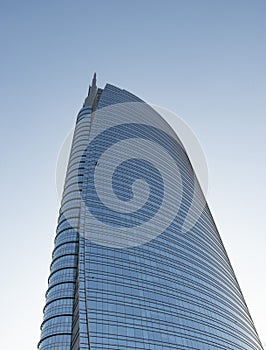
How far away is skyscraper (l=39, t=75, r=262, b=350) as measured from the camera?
7000 centimetres

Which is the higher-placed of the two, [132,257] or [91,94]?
[91,94]

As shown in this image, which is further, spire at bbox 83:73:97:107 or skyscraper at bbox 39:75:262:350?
spire at bbox 83:73:97:107

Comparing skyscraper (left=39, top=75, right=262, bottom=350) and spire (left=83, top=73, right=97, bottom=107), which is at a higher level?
spire (left=83, top=73, right=97, bottom=107)

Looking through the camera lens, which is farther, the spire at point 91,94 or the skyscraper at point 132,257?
the spire at point 91,94

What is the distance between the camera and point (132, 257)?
81.9 m

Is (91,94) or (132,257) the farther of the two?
(91,94)

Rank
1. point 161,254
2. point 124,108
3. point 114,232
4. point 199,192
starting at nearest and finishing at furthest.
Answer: point 114,232
point 161,254
point 124,108
point 199,192

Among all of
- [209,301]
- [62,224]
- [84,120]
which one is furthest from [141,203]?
[84,120]

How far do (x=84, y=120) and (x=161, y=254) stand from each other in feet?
175

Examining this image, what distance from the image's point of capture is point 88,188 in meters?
87.3

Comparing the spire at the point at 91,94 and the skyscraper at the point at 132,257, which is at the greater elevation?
the spire at the point at 91,94

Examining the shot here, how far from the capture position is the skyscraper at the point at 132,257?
70000 millimetres

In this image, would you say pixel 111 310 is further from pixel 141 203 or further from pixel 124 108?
pixel 124 108

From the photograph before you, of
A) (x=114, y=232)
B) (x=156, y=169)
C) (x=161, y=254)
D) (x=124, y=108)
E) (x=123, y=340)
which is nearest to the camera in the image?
(x=123, y=340)
